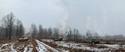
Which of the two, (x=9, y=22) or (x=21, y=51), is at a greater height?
(x=9, y=22)

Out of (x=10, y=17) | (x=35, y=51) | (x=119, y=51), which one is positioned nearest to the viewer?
(x=35, y=51)

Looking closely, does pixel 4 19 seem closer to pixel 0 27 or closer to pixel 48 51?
pixel 0 27

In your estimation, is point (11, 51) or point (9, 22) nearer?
point (11, 51)

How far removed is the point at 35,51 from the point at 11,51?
371 cm

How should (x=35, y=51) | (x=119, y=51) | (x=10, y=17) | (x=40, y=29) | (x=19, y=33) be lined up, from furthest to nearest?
(x=40, y=29) < (x=19, y=33) < (x=10, y=17) < (x=119, y=51) < (x=35, y=51)

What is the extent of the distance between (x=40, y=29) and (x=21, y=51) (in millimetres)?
129546

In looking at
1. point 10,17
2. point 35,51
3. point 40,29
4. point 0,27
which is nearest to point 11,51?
point 35,51

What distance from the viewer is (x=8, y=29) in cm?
9850

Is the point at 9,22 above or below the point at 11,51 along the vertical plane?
above

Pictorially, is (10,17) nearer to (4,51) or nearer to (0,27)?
(0,27)

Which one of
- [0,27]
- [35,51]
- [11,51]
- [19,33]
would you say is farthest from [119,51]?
[0,27]

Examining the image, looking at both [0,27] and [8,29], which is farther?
[0,27]

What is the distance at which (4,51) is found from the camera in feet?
99.2

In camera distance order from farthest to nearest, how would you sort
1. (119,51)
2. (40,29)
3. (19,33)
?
(40,29), (19,33), (119,51)
